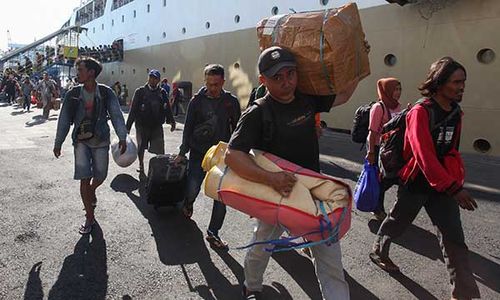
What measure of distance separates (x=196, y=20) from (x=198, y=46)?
43.9 inches

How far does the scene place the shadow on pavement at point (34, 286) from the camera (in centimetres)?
270

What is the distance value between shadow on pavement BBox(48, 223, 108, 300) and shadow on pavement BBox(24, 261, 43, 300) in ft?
0.27

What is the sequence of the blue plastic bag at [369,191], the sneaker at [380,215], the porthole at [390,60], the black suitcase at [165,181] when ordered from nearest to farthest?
1. the blue plastic bag at [369,191]
2. the black suitcase at [165,181]
3. the sneaker at [380,215]
4. the porthole at [390,60]

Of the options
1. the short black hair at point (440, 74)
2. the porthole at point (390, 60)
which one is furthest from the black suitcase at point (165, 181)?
the porthole at point (390, 60)

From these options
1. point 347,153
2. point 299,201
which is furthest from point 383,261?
point 347,153

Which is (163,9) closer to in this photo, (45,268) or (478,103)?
(478,103)

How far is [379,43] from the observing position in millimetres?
9930

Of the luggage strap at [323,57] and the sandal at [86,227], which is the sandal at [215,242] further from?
the luggage strap at [323,57]

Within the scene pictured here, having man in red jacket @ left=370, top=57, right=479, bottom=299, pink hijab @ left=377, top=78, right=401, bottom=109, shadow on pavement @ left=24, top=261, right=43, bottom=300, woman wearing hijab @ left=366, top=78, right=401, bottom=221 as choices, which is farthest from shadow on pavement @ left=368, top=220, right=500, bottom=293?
shadow on pavement @ left=24, top=261, right=43, bottom=300

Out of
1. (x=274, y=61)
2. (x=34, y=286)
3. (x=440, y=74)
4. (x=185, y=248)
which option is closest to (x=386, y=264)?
(x=440, y=74)

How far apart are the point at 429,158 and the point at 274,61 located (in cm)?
116

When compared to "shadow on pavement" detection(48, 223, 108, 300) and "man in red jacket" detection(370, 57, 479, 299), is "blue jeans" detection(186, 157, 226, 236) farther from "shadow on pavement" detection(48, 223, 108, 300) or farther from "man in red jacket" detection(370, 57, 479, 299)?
"man in red jacket" detection(370, 57, 479, 299)

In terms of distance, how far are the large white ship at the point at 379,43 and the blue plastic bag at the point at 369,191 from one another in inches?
72.4

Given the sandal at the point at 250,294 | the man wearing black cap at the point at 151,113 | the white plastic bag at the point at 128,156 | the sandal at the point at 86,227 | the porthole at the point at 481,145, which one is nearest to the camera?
the sandal at the point at 250,294
